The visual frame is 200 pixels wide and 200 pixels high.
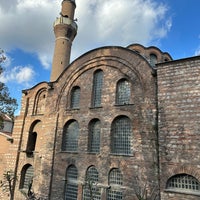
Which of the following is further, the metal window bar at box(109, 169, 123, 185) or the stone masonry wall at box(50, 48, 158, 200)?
the metal window bar at box(109, 169, 123, 185)

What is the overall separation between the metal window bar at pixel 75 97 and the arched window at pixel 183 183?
23.4ft

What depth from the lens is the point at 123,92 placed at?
1136cm

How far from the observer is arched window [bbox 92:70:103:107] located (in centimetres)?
1229

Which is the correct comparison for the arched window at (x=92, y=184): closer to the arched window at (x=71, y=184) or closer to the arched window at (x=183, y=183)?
the arched window at (x=71, y=184)

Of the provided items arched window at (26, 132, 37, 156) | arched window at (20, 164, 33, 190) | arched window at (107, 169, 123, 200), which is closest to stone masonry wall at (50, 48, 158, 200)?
arched window at (107, 169, 123, 200)

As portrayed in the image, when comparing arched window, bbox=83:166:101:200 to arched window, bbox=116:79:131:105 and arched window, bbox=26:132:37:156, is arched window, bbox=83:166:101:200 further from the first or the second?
arched window, bbox=26:132:37:156

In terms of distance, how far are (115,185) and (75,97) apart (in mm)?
6016

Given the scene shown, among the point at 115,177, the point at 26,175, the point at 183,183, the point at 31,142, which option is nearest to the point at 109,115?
the point at 115,177

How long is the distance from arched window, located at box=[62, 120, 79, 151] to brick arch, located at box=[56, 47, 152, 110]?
1.60m

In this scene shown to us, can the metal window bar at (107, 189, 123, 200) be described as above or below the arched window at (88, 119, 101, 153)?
below

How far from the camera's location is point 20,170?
14961 mm

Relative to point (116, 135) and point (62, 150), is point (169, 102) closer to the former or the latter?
point (116, 135)

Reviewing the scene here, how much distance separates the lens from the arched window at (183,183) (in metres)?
7.72

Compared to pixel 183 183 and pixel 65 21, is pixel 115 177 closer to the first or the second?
pixel 183 183
